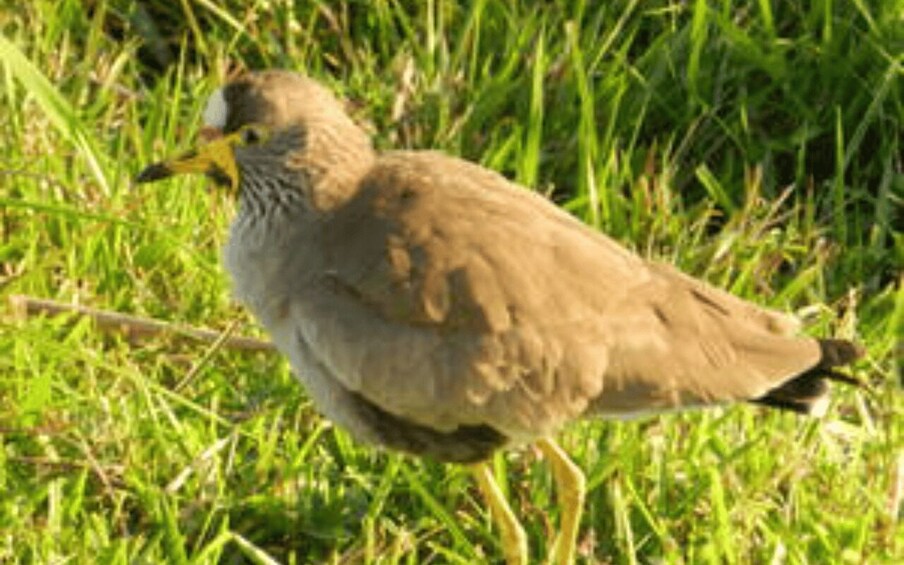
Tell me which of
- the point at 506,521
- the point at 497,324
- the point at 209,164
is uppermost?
the point at 209,164

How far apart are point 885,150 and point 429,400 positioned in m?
1.90

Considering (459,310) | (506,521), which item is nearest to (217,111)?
(459,310)

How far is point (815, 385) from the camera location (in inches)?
160

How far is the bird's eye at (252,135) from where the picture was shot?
4.14 m

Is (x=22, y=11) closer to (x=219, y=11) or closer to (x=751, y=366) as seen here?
(x=219, y=11)

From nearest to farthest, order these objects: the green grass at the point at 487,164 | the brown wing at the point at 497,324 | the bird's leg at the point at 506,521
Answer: the brown wing at the point at 497,324 → the bird's leg at the point at 506,521 → the green grass at the point at 487,164

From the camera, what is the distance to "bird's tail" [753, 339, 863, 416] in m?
4.05

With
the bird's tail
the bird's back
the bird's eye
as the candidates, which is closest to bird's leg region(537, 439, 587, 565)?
the bird's back

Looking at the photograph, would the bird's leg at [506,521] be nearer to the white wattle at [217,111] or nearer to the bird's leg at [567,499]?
the bird's leg at [567,499]

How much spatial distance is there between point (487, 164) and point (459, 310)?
1309 mm

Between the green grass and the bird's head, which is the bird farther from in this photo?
the green grass

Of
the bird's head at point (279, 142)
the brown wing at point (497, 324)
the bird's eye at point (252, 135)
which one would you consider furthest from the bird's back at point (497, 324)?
the bird's eye at point (252, 135)

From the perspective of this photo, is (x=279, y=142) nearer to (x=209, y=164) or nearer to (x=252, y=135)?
(x=252, y=135)

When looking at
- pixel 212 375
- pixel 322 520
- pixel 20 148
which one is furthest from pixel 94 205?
pixel 322 520
